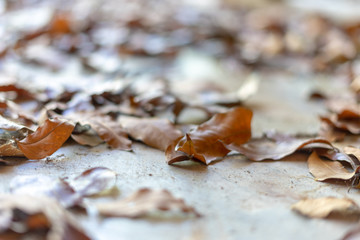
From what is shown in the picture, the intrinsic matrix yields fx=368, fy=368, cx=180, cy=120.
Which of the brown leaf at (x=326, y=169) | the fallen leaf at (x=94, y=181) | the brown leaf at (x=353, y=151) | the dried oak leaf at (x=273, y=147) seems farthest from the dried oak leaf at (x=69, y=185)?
the brown leaf at (x=353, y=151)

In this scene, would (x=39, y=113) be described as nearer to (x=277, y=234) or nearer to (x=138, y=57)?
(x=277, y=234)

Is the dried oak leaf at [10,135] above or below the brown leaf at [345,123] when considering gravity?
above

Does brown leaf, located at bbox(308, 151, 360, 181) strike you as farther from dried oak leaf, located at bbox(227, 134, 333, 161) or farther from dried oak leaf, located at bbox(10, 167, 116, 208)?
dried oak leaf, located at bbox(10, 167, 116, 208)

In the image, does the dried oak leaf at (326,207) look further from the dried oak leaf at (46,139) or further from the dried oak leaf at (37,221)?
the dried oak leaf at (46,139)

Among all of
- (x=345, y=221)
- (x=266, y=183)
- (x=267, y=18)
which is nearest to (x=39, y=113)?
(x=266, y=183)

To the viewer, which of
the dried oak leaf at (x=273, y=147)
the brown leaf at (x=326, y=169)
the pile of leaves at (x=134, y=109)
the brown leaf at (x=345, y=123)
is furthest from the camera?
the brown leaf at (x=345, y=123)
